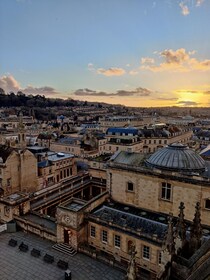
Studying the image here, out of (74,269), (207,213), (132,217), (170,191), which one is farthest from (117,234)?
(207,213)

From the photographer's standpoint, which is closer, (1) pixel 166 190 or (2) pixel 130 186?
(1) pixel 166 190

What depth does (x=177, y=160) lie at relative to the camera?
3102 cm

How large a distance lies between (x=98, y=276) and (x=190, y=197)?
13.3 metres

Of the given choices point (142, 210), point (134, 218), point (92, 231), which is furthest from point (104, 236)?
point (142, 210)

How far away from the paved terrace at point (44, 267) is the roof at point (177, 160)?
1330cm

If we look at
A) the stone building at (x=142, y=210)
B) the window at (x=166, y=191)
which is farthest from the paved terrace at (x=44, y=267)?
the window at (x=166, y=191)

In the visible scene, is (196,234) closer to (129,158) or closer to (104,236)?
(104,236)

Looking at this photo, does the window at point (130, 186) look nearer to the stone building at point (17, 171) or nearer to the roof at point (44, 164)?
the stone building at point (17, 171)

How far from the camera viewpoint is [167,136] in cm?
8425

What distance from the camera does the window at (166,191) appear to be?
30.5m

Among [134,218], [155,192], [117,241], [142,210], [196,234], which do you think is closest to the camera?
[196,234]

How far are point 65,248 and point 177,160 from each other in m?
17.0

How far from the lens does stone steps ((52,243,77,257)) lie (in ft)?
92.1

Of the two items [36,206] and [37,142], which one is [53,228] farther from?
[37,142]
